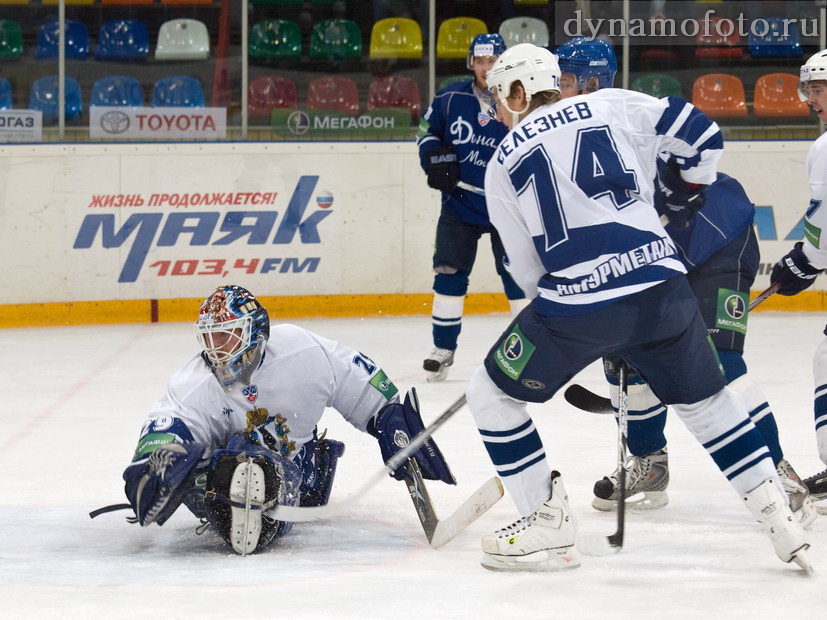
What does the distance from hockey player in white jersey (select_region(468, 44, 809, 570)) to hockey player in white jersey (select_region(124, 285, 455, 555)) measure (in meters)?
0.35

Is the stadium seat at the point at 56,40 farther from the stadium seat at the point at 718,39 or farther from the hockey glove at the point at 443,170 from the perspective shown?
the stadium seat at the point at 718,39

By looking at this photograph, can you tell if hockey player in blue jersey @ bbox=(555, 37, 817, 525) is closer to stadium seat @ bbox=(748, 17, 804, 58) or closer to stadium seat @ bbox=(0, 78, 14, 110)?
stadium seat @ bbox=(0, 78, 14, 110)

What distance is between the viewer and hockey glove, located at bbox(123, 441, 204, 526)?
276cm

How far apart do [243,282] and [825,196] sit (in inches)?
160

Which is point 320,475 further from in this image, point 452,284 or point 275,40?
point 275,40

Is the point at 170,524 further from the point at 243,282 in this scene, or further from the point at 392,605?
the point at 243,282

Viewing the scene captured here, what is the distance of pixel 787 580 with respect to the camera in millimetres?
2656

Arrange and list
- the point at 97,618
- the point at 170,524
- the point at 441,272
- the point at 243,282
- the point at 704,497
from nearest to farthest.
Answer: the point at 97,618 < the point at 170,524 < the point at 704,497 < the point at 441,272 < the point at 243,282

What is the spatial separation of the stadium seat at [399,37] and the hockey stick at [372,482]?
461 cm

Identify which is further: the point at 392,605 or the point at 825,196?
the point at 825,196

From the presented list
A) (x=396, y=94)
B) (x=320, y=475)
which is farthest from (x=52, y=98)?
(x=320, y=475)

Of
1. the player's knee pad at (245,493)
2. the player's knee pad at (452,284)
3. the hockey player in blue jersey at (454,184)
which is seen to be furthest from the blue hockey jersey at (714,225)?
the player's knee pad at (452,284)

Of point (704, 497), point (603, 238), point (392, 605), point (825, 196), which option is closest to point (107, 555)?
point (392, 605)

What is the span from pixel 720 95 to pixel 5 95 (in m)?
3.80
